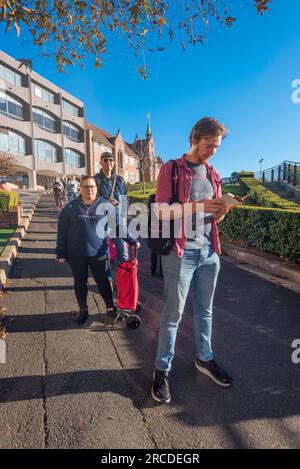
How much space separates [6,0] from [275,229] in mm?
6064

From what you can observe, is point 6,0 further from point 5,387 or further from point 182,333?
point 182,333

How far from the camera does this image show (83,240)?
142 inches

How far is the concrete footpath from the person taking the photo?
2.02 m

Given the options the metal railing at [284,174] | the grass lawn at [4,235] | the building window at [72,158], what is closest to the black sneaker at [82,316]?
the grass lawn at [4,235]

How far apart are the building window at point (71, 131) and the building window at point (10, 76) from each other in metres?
9.45

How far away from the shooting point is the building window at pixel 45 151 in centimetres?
4068

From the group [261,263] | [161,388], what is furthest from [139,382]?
[261,263]

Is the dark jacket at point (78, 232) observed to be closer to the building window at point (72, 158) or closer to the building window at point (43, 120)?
the building window at point (43, 120)

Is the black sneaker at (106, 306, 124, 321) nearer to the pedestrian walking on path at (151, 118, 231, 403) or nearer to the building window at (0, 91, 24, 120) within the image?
the pedestrian walking on path at (151, 118, 231, 403)

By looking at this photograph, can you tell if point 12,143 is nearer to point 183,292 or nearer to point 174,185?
point 174,185

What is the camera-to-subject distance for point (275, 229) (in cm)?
641

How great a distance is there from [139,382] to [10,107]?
42180mm

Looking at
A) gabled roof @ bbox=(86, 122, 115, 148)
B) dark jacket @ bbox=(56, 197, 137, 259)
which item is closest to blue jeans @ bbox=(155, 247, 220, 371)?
dark jacket @ bbox=(56, 197, 137, 259)

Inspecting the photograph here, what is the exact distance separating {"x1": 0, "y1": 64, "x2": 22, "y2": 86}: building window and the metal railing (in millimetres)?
32754
